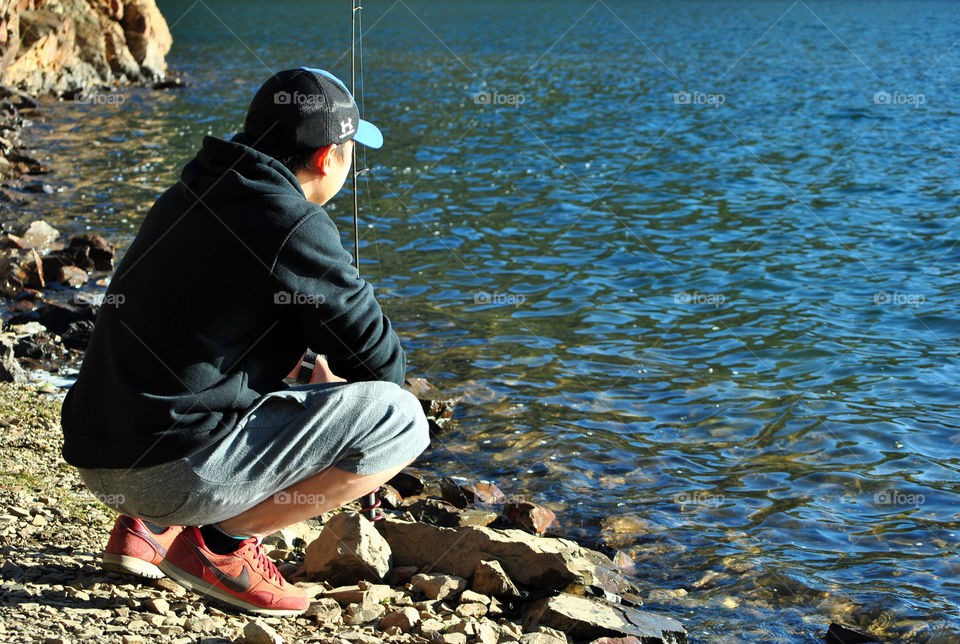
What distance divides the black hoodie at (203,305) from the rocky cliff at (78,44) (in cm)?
1715

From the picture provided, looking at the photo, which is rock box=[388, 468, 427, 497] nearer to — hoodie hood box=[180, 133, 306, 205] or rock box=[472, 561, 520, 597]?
rock box=[472, 561, 520, 597]

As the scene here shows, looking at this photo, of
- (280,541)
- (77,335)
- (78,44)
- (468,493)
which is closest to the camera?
(280,541)

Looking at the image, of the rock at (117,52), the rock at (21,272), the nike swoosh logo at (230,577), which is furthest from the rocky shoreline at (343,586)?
Answer: the rock at (117,52)

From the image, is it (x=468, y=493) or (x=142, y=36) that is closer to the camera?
(x=468, y=493)

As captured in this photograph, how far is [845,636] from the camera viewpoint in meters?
4.30

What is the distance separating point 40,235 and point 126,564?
789cm

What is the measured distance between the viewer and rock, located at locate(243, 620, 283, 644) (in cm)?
313

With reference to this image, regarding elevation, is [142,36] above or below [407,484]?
above

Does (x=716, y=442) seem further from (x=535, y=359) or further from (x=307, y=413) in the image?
(x=307, y=413)

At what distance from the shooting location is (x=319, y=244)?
124 inches

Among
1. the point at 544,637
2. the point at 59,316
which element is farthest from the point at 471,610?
the point at 59,316

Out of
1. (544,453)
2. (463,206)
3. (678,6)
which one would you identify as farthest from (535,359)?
(678,6)

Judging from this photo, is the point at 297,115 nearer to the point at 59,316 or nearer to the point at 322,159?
the point at 322,159

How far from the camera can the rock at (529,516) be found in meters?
5.22
